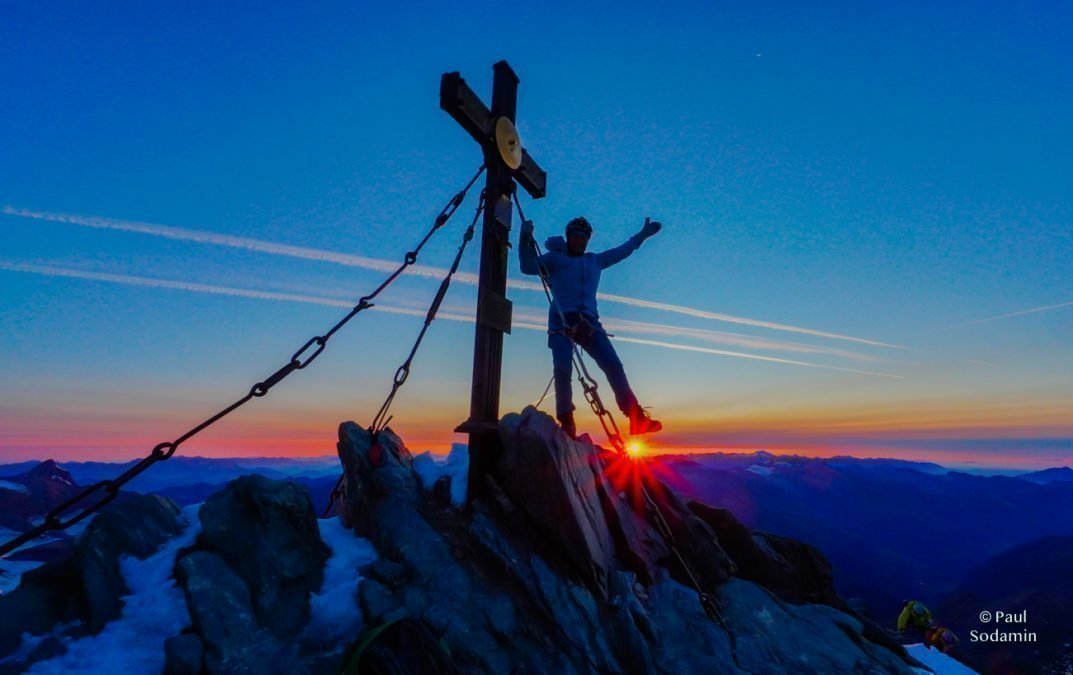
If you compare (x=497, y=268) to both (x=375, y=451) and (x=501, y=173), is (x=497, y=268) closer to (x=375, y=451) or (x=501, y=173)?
(x=501, y=173)

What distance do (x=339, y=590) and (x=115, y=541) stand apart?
2703 millimetres

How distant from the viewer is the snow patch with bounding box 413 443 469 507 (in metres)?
8.54

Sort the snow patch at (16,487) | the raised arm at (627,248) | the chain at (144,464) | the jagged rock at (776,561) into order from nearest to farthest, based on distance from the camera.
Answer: the chain at (144,464) → the raised arm at (627,248) → the jagged rock at (776,561) → the snow patch at (16,487)

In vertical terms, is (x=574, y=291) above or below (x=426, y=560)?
above

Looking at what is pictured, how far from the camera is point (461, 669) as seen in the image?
578 cm

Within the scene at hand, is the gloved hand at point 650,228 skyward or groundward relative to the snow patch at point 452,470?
skyward

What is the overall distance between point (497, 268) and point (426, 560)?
4.71m

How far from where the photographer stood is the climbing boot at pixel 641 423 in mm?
8977

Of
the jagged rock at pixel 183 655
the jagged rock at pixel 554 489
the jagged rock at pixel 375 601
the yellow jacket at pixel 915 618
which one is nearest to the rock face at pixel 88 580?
the jagged rock at pixel 183 655

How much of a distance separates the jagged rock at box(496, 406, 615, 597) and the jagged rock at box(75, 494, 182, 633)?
15.3 ft

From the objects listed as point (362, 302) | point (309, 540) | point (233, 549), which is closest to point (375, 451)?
point (309, 540)

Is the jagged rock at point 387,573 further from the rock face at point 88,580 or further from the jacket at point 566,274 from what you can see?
the jacket at point 566,274

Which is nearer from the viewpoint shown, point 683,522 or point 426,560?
point 426,560

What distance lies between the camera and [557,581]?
6969 millimetres
